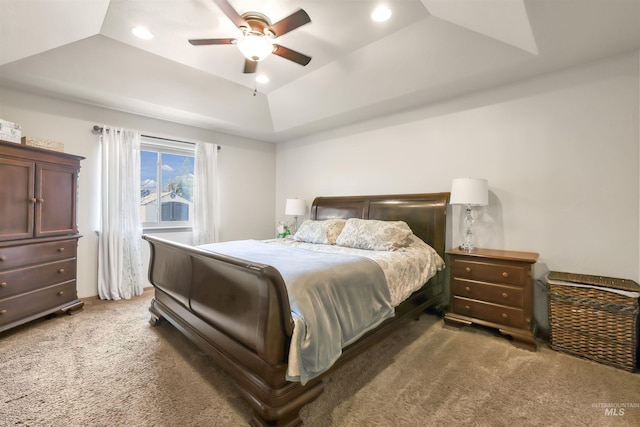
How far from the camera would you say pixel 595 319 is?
216 cm

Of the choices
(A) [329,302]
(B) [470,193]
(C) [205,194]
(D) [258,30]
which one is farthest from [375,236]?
(C) [205,194]

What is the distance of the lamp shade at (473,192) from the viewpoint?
2.71 m

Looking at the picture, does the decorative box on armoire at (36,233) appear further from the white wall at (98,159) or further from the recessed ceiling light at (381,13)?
the recessed ceiling light at (381,13)

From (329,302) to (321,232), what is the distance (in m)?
1.83

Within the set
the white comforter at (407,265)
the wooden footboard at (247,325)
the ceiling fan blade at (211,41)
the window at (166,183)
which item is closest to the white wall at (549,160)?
the white comforter at (407,265)

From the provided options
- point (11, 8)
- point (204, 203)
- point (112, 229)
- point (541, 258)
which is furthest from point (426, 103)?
point (112, 229)

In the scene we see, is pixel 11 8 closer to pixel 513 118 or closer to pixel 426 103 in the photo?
pixel 426 103

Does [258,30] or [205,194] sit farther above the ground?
[258,30]

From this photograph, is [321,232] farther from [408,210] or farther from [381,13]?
[381,13]

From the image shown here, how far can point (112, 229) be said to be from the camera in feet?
11.7

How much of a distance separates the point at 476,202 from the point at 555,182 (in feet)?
2.46

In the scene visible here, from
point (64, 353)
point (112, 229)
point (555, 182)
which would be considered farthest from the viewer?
point (112, 229)

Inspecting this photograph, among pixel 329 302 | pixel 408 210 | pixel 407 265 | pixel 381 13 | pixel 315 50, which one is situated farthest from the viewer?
pixel 408 210

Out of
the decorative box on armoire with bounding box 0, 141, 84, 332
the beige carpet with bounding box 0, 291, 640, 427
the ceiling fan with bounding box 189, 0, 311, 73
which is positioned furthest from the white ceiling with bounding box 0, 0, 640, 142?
the beige carpet with bounding box 0, 291, 640, 427
